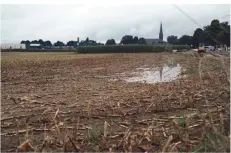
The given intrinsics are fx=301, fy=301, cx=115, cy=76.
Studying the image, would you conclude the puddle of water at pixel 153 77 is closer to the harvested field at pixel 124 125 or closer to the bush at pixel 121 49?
the harvested field at pixel 124 125

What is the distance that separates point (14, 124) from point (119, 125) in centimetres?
178

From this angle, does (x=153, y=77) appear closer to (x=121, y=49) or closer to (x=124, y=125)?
(x=124, y=125)

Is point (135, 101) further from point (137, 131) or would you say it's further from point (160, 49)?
point (160, 49)

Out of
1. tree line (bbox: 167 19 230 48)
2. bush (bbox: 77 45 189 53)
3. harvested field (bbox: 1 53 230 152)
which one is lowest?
harvested field (bbox: 1 53 230 152)

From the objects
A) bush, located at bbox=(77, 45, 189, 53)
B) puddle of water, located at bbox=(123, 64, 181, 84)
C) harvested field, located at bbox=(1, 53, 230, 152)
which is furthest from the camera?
bush, located at bbox=(77, 45, 189, 53)

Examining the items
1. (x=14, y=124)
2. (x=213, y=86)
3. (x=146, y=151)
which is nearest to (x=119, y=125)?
(x=146, y=151)

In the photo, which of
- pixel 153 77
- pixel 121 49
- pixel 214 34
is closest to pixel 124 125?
pixel 214 34

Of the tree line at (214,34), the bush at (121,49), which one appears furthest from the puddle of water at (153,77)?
the bush at (121,49)

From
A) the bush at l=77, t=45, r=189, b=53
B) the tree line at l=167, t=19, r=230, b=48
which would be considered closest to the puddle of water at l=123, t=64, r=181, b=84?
the tree line at l=167, t=19, r=230, b=48

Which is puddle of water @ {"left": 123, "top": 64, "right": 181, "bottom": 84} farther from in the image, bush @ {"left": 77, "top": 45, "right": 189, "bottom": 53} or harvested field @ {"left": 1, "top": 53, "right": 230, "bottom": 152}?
bush @ {"left": 77, "top": 45, "right": 189, "bottom": 53}

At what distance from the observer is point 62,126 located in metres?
4.65

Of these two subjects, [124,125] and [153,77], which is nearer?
[124,125]

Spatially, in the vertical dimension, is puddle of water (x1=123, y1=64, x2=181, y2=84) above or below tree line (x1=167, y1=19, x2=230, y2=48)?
below

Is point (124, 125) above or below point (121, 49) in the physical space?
below
